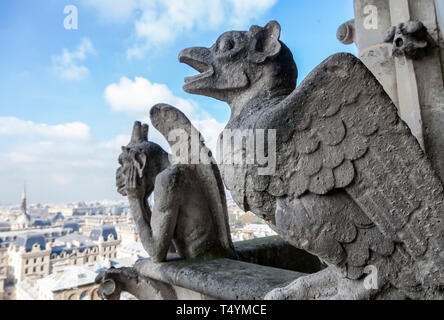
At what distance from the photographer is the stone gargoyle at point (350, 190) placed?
3.00 ft

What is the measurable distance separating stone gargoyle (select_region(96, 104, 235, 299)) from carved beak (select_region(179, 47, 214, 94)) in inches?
17.0

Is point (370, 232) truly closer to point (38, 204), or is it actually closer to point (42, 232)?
point (42, 232)

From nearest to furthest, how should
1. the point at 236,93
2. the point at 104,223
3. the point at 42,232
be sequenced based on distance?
1. the point at 236,93
2. the point at 104,223
3. the point at 42,232

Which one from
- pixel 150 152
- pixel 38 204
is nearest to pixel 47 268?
pixel 150 152

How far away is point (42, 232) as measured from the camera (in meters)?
11.1

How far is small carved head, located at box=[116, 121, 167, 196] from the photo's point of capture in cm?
204

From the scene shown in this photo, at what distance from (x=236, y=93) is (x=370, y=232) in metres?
0.79

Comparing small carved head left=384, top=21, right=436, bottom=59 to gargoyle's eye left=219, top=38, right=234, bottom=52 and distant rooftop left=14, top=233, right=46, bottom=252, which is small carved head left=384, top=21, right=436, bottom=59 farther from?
distant rooftop left=14, top=233, right=46, bottom=252

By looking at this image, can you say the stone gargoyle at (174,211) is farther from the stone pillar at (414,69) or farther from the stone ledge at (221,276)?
the stone pillar at (414,69)

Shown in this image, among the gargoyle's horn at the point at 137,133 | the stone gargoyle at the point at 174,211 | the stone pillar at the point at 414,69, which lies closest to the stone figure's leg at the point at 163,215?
the stone gargoyle at the point at 174,211

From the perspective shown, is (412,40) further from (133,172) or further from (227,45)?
(133,172)

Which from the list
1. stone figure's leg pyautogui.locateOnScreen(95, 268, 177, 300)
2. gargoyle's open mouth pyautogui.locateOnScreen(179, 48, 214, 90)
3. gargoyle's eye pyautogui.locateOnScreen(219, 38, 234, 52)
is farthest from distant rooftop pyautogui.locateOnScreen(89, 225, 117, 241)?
gargoyle's eye pyautogui.locateOnScreen(219, 38, 234, 52)

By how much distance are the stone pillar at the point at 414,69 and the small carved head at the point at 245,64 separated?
0.77 metres
